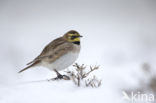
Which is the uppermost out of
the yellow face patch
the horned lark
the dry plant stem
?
the yellow face patch

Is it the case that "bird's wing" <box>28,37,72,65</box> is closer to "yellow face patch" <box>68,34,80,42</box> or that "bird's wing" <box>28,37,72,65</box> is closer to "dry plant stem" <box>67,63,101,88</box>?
"yellow face patch" <box>68,34,80,42</box>

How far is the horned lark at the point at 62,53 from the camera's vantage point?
6.58 meters

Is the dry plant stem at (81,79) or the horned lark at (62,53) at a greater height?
the horned lark at (62,53)

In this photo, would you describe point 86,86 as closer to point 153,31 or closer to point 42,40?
point 42,40

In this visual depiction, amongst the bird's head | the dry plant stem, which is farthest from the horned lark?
the dry plant stem

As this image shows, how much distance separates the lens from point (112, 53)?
1212cm

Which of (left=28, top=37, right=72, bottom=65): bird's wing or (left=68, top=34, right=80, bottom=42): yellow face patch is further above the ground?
(left=68, top=34, right=80, bottom=42): yellow face patch

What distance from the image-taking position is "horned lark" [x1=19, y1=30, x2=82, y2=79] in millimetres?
6582

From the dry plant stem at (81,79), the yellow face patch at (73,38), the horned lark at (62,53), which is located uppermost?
the yellow face patch at (73,38)

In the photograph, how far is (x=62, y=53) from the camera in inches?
260

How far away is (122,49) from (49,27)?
449 centimetres

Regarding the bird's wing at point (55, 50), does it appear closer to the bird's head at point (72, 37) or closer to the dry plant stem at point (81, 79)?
the bird's head at point (72, 37)

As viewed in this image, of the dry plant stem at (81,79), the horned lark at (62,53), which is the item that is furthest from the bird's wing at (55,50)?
the dry plant stem at (81,79)

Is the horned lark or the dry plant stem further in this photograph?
the horned lark
